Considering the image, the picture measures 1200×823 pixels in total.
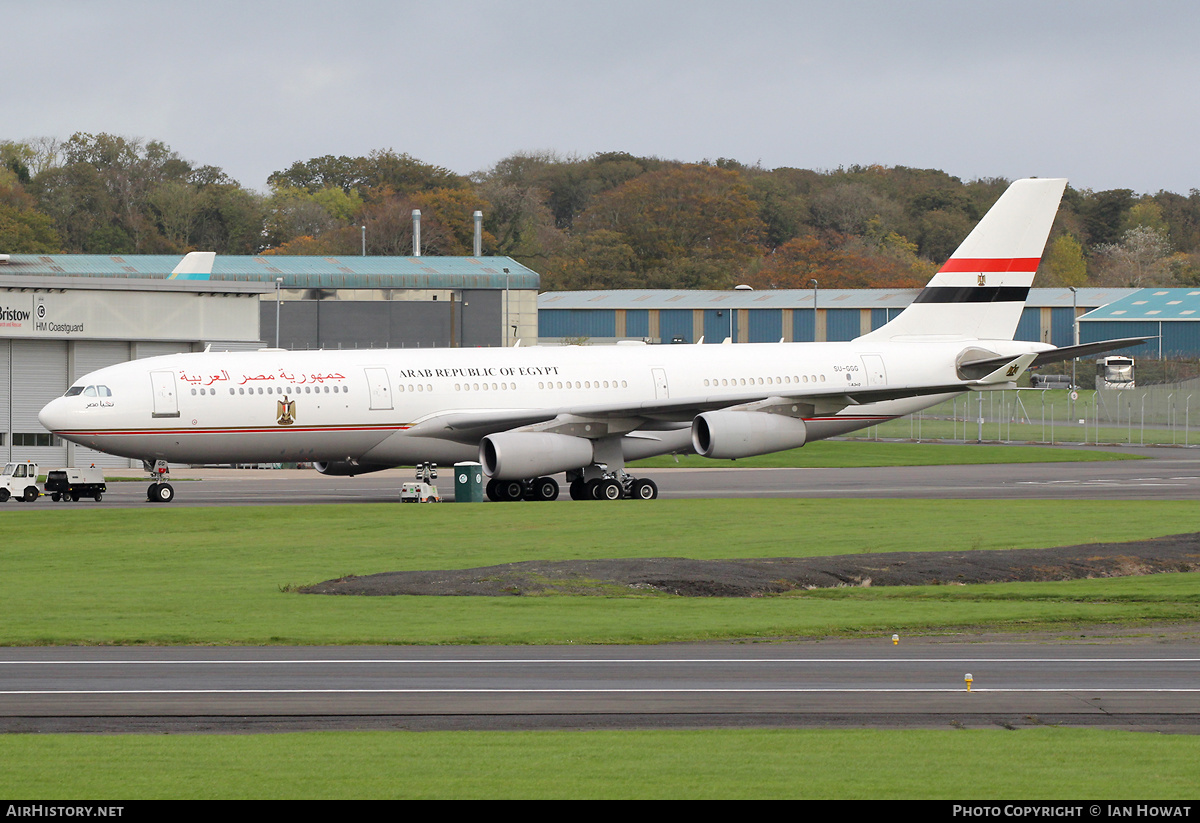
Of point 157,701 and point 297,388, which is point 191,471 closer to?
point 297,388

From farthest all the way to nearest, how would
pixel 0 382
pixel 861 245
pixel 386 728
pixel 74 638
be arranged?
pixel 861 245
pixel 0 382
pixel 74 638
pixel 386 728

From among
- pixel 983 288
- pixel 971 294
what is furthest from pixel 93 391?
pixel 983 288

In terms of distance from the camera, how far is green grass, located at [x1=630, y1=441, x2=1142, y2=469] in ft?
209

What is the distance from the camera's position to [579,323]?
431ft

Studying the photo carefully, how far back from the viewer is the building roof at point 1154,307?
117562mm

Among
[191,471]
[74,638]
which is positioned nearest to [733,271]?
[191,471]

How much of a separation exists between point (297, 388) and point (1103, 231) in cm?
16099

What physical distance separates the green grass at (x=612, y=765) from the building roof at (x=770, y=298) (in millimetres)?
113079

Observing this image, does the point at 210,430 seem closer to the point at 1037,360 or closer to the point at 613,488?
the point at 613,488

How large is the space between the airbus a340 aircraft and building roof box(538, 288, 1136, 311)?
79.6 metres

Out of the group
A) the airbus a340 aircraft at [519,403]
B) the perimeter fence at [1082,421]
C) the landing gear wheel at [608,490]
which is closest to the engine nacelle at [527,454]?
the airbus a340 aircraft at [519,403]

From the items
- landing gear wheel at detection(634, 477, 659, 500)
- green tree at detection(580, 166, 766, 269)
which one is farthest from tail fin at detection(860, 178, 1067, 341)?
green tree at detection(580, 166, 766, 269)

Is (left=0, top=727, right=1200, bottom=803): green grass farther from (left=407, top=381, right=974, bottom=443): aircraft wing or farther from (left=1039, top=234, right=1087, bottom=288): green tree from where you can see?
(left=1039, top=234, right=1087, bottom=288): green tree

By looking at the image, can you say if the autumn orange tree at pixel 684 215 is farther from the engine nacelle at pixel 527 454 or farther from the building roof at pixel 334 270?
the engine nacelle at pixel 527 454
